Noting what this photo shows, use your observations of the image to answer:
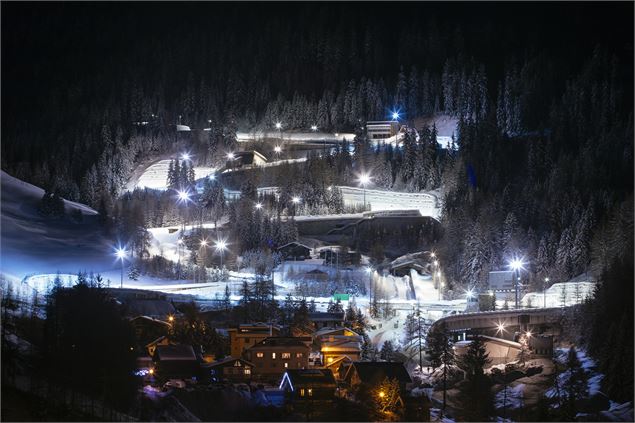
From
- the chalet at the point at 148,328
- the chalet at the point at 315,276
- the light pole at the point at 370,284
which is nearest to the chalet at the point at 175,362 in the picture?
the chalet at the point at 148,328

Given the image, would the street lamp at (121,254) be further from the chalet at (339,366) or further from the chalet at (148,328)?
the chalet at (339,366)

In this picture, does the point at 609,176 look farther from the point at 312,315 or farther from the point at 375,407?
the point at 375,407

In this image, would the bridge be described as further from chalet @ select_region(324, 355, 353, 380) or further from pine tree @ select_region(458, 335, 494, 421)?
chalet @ select_region(324, 355, 353, 380)

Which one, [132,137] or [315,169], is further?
[132,137]

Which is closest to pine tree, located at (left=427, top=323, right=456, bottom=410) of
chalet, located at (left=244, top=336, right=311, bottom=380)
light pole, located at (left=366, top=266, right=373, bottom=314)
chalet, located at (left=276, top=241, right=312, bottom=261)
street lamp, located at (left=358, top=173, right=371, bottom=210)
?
chalet, located at (left=244, top=336, right=311, bottom=380)

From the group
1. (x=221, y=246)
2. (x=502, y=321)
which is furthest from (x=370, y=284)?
(x=502, y=321)

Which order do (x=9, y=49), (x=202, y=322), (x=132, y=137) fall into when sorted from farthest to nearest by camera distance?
(x=9, y=49), (x=132, y=137), (x=202, y=322)

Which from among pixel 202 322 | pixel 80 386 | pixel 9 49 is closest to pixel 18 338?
pixel 80 386
